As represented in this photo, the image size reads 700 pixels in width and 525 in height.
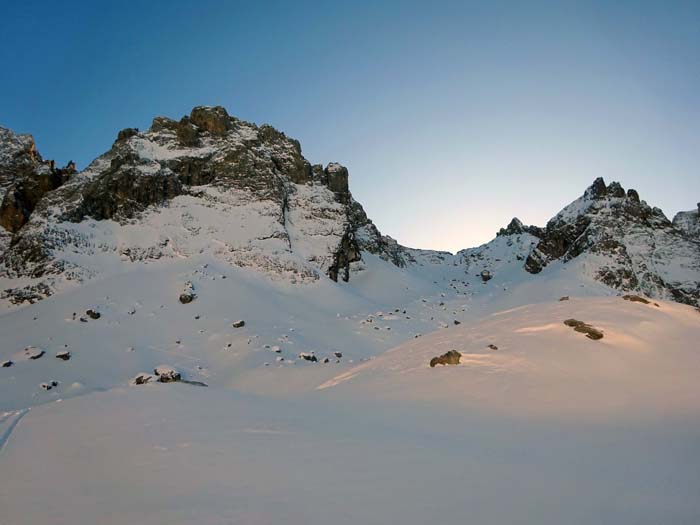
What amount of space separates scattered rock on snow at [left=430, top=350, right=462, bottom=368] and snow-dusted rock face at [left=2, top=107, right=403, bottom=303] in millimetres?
28457

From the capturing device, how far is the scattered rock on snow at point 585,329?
15.6 m

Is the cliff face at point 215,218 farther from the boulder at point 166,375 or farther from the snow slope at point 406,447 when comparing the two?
the snow slope at point 406,447

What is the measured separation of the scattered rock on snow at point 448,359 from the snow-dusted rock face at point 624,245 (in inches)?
1819

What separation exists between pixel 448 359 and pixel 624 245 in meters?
54.6

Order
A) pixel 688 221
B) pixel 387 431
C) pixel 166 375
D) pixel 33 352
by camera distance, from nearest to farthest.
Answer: pixel 387 431, pixel 166 375, pixel 33 352, pixel 688 221

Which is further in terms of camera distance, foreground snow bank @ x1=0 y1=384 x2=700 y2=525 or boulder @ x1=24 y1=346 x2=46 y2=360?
boulder @ x1=24 y1=346 x2=46 y2=360

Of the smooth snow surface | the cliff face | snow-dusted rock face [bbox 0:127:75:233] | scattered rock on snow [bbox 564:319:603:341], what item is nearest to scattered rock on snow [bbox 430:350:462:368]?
the smooth snow surface

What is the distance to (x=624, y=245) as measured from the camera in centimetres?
5641

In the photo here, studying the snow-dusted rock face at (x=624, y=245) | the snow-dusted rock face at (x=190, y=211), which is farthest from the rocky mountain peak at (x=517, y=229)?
the snow-dusted rock face at (x=190, y=211)

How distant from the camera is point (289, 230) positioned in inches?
1895

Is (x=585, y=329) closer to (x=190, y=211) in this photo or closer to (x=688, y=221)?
(x=190, y=211)

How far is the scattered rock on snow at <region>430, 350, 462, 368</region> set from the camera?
49.8 ft

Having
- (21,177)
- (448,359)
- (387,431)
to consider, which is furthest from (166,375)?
(21,177)

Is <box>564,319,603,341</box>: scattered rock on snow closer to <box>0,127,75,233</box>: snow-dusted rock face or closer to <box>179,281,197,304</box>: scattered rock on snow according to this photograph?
<box>179,281,197,304</box>: scattered rock on snow
